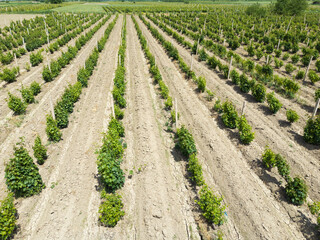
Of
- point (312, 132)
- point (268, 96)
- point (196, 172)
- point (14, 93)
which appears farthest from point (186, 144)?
point (14, 93)

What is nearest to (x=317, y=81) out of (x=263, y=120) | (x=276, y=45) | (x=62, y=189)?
(x=263, y=120)

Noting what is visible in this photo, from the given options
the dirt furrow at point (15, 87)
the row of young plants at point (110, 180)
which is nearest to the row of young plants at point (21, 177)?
the row of young plants at point (110, 180)

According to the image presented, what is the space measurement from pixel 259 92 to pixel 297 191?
842 cm

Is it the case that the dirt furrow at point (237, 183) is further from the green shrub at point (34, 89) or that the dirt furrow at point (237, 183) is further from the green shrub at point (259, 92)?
the green shrub at point (34, 89)

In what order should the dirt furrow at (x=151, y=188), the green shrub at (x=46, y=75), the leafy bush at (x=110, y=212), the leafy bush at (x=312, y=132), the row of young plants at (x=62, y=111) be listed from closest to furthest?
the leafy bush at (x=110, y=212) → the dirt furrow at (x=151, y=188) → the leafy bush at (x=312, y=132) → the row of young plants at (x=62, y=111) → the green shrub at (x=46, y=75)

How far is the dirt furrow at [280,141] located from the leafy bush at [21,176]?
9.65 meters

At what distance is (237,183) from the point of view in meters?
9.27

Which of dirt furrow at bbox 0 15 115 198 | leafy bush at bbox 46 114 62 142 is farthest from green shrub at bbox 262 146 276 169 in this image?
dirt furrow at bbox 0 15 115 198

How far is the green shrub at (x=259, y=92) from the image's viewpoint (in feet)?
49.1

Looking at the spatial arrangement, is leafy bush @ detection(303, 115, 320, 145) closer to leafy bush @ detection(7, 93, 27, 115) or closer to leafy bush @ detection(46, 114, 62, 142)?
leafy bush @ detection(46, 114, 62, 142)

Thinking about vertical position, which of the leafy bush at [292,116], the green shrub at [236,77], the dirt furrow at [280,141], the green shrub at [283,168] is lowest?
the dirt furrow at [280,141]

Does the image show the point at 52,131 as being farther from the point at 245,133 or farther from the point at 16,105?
the point at 245,133

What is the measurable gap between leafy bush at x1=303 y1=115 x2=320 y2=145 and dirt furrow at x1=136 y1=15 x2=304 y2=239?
370 centimetres

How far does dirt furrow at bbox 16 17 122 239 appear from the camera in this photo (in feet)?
24.3
